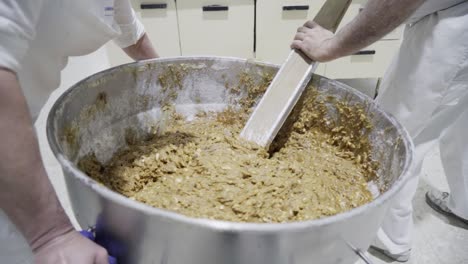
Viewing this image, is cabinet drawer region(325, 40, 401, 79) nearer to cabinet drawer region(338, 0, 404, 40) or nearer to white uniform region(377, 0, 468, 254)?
cabinet drawer region(338, 0, 404, 40)

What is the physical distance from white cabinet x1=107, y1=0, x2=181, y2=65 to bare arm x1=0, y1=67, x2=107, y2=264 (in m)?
1.43

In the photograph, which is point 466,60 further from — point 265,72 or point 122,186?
point 122,186

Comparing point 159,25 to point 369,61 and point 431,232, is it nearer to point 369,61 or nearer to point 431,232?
point 369,61

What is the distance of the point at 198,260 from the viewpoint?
16.8 inches

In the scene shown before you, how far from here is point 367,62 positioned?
1.85m

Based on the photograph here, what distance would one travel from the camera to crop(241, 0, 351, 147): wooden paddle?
2.59ft

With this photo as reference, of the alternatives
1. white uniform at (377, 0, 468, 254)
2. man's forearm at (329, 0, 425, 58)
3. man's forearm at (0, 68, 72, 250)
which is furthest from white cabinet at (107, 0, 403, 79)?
man's forearm at (0, 68, 72, 250)

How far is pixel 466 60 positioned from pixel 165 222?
2.68 feet

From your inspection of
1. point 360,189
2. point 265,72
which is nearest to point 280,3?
point 265,72

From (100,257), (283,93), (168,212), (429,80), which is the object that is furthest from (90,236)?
(429,80)

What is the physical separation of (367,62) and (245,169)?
145 centimetres

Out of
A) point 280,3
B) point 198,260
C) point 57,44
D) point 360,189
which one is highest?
point 57,44

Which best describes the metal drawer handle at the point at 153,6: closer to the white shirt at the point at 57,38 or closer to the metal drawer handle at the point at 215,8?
the metal drawer handle at the point at 215,8

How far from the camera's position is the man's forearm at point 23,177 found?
0.37 m
